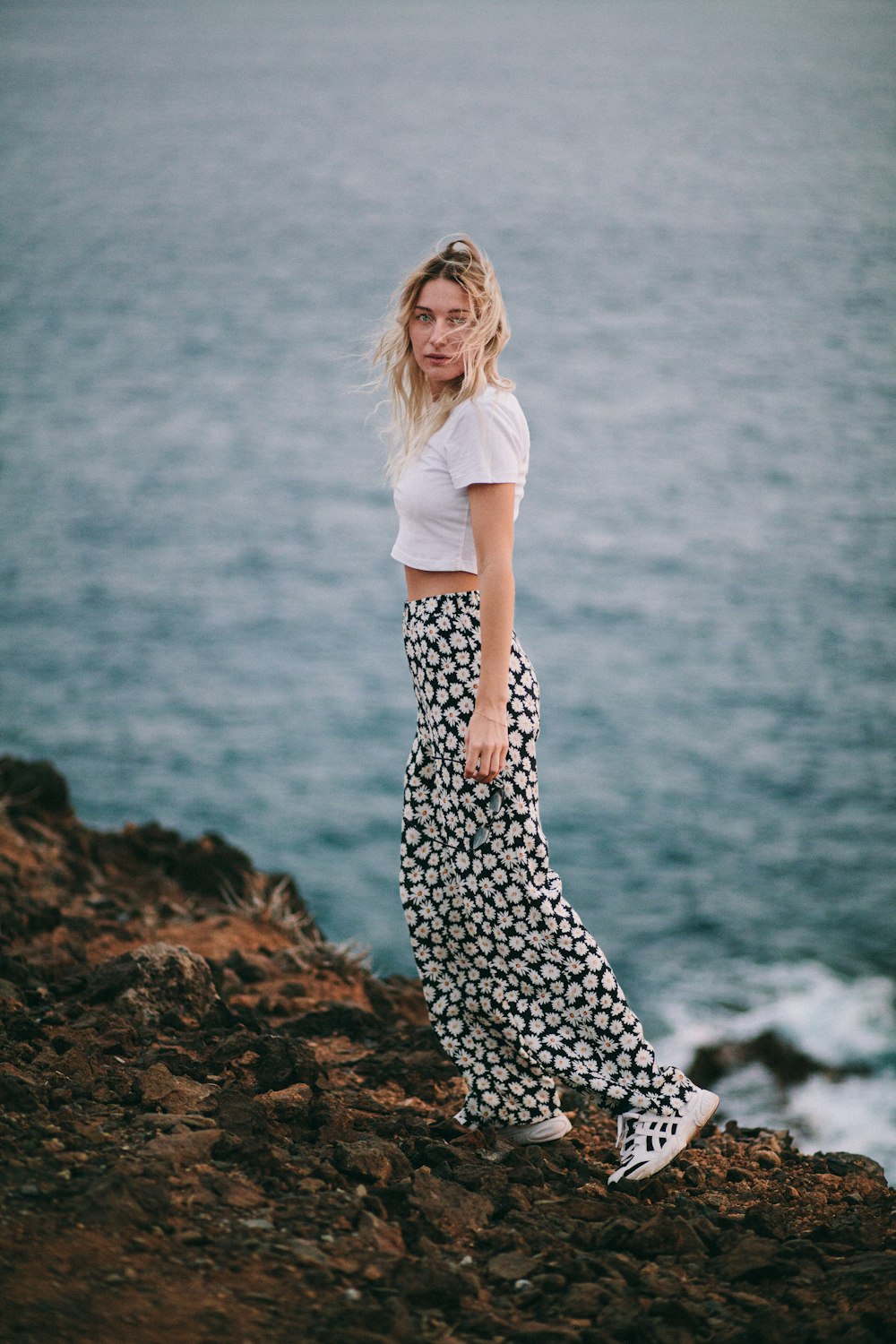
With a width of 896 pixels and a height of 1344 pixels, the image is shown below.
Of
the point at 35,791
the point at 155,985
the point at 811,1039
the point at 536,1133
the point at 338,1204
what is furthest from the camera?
the point at 811,1039

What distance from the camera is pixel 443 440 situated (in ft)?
10.5

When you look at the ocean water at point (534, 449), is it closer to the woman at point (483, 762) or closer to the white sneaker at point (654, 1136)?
the woman at point (483, 762)

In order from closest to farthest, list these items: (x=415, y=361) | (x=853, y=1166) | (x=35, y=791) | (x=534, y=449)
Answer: (x=415, y=361), (x=853, y=1166), (x=35, y=791), (x=534, y=449)

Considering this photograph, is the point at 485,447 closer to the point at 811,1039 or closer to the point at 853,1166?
the point at 853,1166

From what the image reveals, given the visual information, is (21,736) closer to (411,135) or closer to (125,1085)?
(125,1085)

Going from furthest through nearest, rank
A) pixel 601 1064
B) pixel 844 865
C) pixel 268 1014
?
pixel 844 865, pixel 268 1014, pixel 601 1064

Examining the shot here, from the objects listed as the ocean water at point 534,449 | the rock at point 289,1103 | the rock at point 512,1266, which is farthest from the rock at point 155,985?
the ocean water at point 534,449

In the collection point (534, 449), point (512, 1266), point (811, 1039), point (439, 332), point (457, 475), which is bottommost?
point (512, 1266)

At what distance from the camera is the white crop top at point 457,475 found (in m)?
3.14

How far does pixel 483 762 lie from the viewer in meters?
3.16

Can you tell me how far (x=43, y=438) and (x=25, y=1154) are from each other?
33.6 m

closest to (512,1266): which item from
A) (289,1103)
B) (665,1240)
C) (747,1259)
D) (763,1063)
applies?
(665,1240)

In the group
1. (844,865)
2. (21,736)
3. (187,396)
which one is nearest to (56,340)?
(187,396)

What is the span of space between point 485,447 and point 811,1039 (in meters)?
10.2
